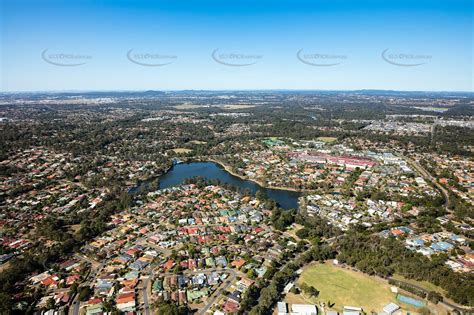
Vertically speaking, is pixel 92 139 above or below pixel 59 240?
above

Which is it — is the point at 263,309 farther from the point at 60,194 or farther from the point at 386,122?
the point at 386,122

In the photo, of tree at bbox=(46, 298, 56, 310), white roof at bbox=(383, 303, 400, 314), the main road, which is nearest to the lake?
the main road

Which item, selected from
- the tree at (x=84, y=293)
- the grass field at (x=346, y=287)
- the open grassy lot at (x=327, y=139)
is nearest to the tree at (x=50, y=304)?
the tree at (x=84, y=293)

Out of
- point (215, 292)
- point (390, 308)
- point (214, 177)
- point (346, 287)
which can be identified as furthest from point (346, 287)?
point (214, 177)

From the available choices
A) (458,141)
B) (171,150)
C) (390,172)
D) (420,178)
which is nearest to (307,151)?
(390,172)

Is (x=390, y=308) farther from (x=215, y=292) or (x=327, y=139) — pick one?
(x=327, y=139)

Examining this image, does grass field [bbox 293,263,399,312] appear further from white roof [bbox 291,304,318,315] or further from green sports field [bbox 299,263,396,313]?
white roof [bbox 291,304,318,315]

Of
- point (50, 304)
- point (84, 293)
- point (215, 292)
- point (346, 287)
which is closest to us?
point (50, 304)
